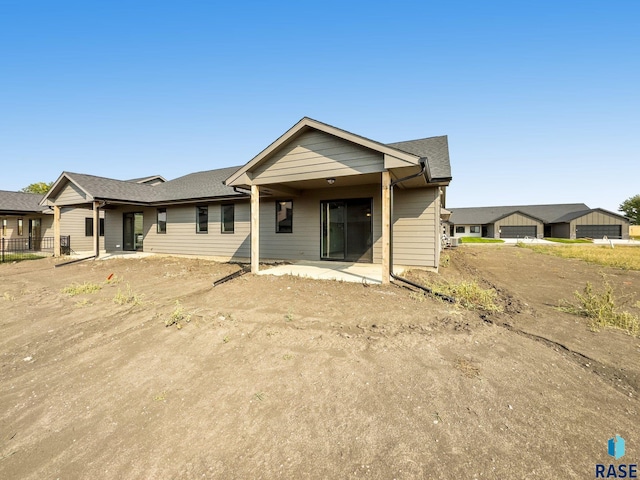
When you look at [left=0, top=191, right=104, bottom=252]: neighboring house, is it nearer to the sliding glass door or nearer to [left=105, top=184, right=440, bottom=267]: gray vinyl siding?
[left=105, top=184, right=440, bottom=267]: gray vinyl siding

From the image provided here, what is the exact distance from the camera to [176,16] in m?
10.9

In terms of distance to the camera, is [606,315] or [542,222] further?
[542,222]

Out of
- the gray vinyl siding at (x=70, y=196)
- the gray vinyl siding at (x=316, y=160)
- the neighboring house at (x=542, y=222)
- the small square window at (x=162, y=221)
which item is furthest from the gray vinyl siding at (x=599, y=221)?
the gray vinyl siding at (x=70, y=196)

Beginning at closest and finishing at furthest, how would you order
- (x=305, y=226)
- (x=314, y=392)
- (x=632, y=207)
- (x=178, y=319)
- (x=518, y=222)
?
A: (x=314, y=392) → (x=178, y=319) → (x=305, y=226) → (x=518, y=222) → (x=632, y=207)

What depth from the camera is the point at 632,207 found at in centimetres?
5888

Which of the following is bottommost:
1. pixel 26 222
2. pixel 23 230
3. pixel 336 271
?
pixel 336 271

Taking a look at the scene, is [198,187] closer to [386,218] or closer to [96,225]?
[96,225]

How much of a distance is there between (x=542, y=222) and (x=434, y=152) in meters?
45.8

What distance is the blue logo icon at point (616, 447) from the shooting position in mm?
1963

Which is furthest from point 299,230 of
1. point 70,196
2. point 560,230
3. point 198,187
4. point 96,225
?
point 560,230

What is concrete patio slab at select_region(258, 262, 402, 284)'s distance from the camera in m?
7.41

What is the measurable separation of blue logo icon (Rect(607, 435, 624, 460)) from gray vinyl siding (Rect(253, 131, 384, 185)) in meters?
5.58

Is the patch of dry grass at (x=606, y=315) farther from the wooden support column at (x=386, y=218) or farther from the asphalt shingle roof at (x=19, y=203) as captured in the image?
the asphalt shingle roof at (x=19, y=203)

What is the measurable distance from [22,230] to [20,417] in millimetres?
26040
